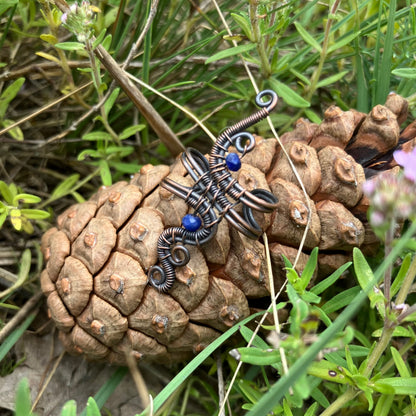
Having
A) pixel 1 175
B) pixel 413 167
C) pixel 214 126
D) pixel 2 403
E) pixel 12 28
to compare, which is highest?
pixel 12 28

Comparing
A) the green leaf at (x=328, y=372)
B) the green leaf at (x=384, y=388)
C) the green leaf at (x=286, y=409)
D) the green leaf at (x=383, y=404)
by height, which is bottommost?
the green leaf at (x=383, y=404)

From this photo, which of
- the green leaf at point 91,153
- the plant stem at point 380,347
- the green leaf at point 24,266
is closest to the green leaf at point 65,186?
A: the green leaf at point 91,153

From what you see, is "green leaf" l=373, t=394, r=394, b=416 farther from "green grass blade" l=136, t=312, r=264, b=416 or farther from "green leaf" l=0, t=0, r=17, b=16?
"green leaf" l=0, t=0, r=17, b=16

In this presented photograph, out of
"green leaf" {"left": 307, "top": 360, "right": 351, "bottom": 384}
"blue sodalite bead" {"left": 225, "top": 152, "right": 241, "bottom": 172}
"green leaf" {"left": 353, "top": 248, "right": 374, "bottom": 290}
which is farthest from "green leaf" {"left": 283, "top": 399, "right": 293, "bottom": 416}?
"blue sodalite bead" {"left": 225, "top": 152, "right": 241, "bottom": 172}

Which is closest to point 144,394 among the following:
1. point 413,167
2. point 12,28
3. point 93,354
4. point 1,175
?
point 93,354

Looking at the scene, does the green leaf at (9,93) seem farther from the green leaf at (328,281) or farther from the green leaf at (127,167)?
the green leaf at (328,281)

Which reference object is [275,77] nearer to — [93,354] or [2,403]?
[93,354]
